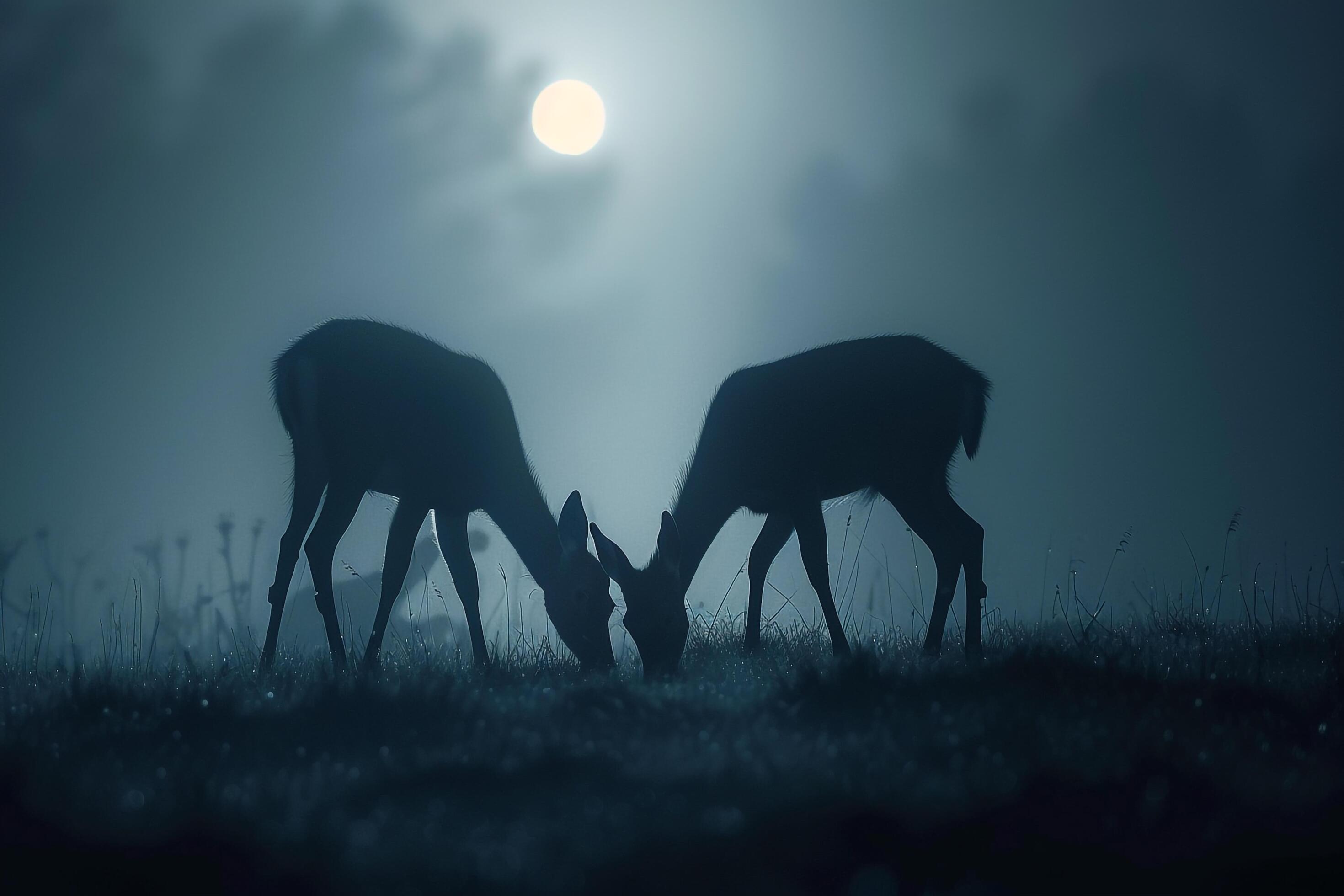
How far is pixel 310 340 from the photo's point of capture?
254 inches

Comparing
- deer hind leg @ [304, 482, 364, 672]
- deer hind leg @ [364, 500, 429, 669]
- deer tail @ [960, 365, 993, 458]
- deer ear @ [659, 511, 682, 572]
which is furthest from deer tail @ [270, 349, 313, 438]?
deer tail @ [960, 365, 993, 458]

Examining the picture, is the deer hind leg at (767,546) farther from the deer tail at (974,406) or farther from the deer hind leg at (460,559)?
the deer hind leg at (460,559)

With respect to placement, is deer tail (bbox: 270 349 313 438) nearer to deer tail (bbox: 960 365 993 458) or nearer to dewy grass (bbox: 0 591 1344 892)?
dewy grass (bbox: 0 591 1344 892)

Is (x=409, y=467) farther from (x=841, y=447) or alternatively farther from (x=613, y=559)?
(x=841, y=447)

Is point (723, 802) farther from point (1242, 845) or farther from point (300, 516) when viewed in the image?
point (300, 516)

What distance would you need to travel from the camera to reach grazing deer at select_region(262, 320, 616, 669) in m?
6.13

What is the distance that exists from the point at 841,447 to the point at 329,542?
12.0 ft

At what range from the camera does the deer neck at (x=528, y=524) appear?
6617 millimetres

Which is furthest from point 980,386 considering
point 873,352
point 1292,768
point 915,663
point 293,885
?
point 293,885

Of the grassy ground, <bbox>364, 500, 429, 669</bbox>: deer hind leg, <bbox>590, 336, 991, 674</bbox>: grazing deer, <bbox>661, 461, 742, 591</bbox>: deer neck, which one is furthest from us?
<bbox>661, 461, 742, 591</bbox>: deer neck

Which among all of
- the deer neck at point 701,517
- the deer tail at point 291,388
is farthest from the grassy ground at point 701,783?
the deer neck at point 701,517

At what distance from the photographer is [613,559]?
5.95 metres

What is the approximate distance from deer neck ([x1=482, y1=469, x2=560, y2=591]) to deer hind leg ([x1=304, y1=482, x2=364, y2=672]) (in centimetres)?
102

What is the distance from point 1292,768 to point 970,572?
3.98m
